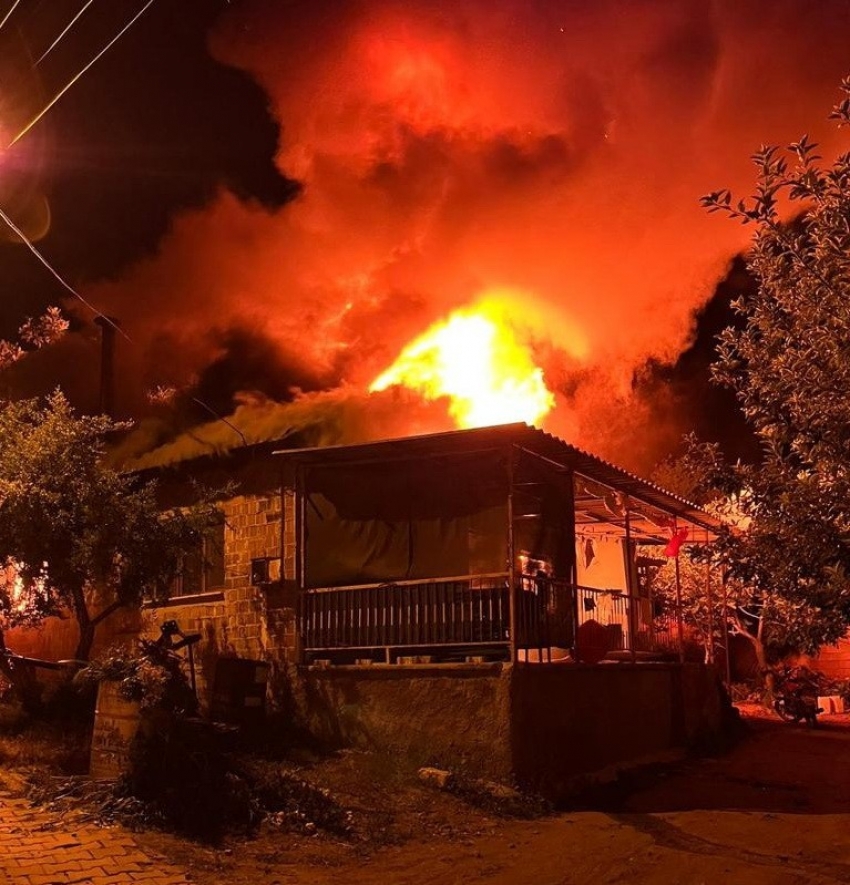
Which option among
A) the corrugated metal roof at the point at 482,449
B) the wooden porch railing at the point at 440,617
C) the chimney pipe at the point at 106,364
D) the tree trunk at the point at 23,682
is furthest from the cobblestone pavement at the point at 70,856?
the chimney pipe at the point at 106,364

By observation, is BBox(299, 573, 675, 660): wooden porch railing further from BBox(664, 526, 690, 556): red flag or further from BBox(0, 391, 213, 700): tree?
BBox(664, 526, 690, 556): red flag

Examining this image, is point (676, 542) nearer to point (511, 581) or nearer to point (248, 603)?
point (511, 581)

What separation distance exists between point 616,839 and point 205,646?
727cm

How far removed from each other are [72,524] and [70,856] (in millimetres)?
5296

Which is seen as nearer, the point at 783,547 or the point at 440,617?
the point at 783,547

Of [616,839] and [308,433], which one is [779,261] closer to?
[616,839]

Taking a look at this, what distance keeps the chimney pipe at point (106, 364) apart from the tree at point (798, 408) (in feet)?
59.8

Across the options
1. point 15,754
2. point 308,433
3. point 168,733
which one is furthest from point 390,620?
point 15,754

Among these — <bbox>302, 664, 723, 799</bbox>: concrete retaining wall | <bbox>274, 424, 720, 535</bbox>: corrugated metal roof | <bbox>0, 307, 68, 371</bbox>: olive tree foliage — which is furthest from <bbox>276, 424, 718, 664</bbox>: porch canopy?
<bbox>0, 307, 68, 371</bbox>: olive tree foliage

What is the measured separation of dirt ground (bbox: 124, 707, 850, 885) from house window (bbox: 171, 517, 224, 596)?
409cm

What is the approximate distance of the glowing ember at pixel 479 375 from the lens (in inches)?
626

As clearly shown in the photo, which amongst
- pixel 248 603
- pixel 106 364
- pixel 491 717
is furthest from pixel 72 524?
pixel 106 364

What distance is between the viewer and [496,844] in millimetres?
9031

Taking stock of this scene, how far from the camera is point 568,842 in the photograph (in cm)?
910
